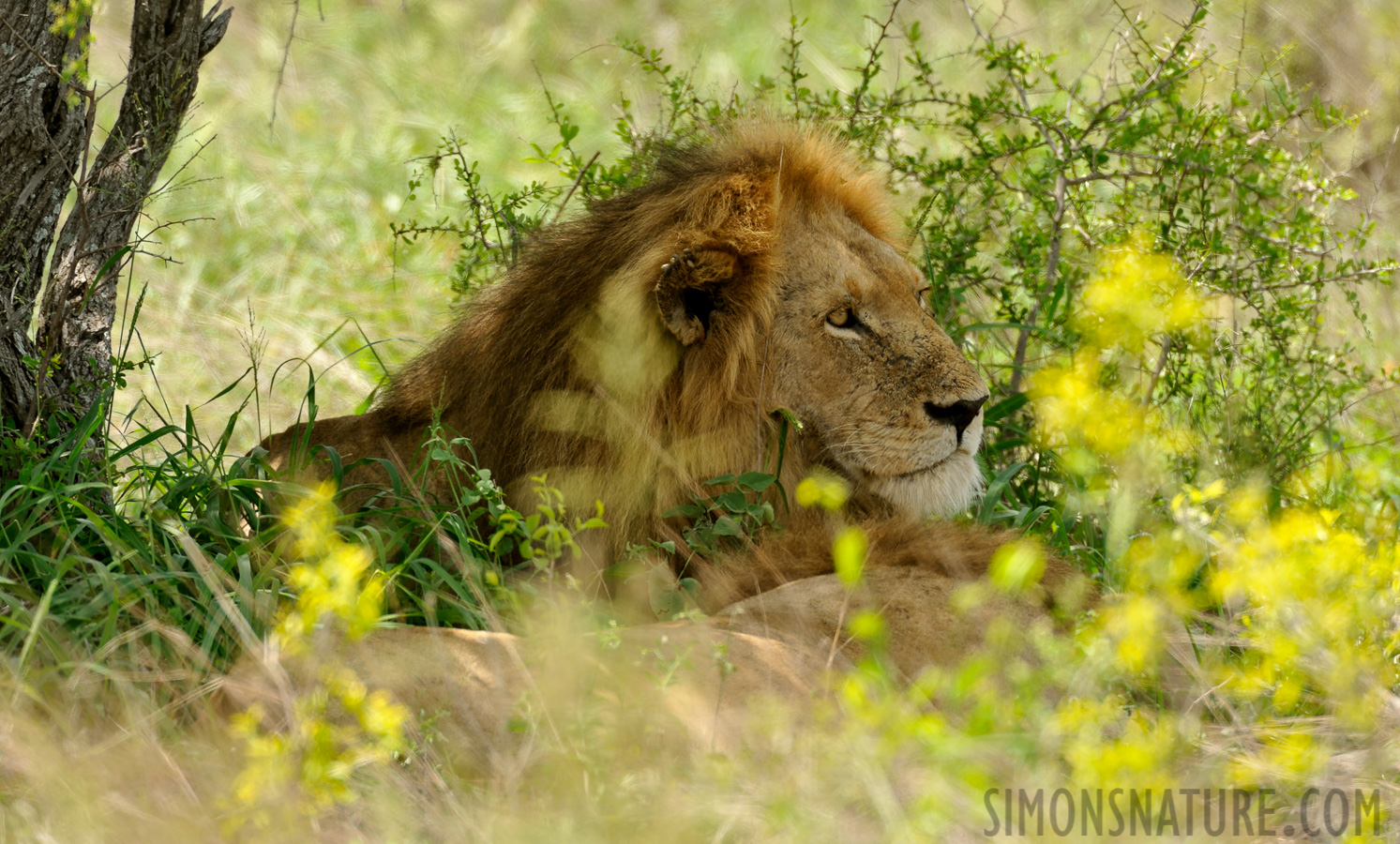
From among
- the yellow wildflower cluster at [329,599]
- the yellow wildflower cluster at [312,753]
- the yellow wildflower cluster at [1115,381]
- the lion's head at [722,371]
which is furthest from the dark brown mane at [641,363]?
the yellow wildflower cluster at [312,753]

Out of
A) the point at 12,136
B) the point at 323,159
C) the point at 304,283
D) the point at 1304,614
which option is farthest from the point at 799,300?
the point at 323,159

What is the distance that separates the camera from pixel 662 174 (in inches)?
155

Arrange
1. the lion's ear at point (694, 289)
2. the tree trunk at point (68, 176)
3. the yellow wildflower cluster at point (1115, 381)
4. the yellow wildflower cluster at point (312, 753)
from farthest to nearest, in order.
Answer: the tree trunk at point (68, 176) < the lion's ear at point (694, 289) < the yellow wildflower cluster at point (1115, 381) < the yellow wildflower cluster at point (312, 753)

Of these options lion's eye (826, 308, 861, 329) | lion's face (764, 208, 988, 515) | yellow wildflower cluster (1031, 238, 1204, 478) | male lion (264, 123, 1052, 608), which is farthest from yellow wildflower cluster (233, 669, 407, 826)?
lion's eye (826, 308, 861, 329)

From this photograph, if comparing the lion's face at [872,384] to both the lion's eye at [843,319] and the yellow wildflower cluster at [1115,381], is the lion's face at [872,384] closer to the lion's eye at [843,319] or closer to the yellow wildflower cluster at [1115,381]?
the lion's eye at [843,319]

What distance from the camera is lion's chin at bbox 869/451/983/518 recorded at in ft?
11.8

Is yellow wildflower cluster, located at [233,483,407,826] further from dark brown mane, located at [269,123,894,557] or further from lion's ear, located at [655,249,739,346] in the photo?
lion's ear, located at [655,249,739,346]

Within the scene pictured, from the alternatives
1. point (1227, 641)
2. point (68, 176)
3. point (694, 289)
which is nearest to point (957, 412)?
point (694, 289)

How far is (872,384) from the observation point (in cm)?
360

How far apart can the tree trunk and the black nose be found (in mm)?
2296

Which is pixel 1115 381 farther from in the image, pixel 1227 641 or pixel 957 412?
pixel 1227 641

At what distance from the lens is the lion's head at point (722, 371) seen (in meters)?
3.57

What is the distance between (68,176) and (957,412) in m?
2.60

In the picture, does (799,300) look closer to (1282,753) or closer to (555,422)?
(555,422)
